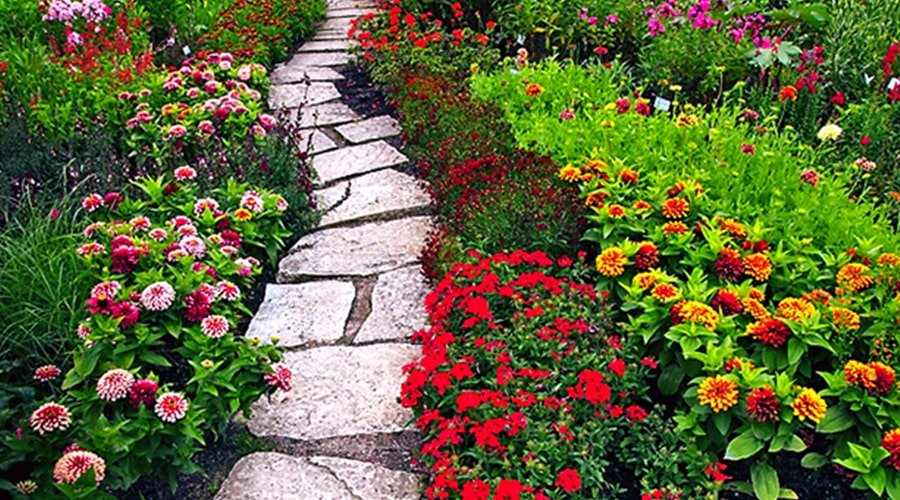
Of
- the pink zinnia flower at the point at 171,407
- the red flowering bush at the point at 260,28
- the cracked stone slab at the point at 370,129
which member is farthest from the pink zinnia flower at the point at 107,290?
the red flowering bush at the point at 260,28

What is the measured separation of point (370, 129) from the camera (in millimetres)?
5227

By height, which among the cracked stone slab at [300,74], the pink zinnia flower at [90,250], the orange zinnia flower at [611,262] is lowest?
the cracked stone slab at [300,74]

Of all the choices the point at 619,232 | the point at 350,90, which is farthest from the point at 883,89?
the point at 350,90

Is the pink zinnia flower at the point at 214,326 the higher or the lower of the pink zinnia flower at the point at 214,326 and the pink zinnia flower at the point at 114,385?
the lower

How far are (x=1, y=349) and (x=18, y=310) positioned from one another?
17 centimetres

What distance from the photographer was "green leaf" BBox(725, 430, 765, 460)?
2.19 meters

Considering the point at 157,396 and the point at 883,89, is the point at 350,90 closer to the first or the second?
the point at 883,89

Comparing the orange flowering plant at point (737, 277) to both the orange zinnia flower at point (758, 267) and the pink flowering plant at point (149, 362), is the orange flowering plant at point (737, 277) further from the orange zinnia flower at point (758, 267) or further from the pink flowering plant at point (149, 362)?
the pink flowering plant at point (149, 362)

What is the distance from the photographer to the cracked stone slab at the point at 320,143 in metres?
4.93

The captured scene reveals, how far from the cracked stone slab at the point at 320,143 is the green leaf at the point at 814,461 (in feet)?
11.3

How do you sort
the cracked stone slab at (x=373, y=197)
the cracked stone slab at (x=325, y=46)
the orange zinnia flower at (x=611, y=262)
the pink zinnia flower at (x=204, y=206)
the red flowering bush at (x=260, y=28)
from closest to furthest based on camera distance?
the orange zinnia flower at (x=611, y=262) < the pink zinnia flower at (x=204, y=206) < the cracked stone slab at (x=373, y=197) < the red flowering bush at (x=260, y=28) < the cracked stone slab at (x=325, y=46)

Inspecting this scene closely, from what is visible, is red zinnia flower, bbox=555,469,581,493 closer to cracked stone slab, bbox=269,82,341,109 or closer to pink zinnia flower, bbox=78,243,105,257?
pink zinnia flower, bbox=78,243,105,257

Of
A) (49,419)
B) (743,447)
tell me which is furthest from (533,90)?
(49,419)

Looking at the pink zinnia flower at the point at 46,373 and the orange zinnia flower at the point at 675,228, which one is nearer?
the pink zinnia flower at the point at 46,373
